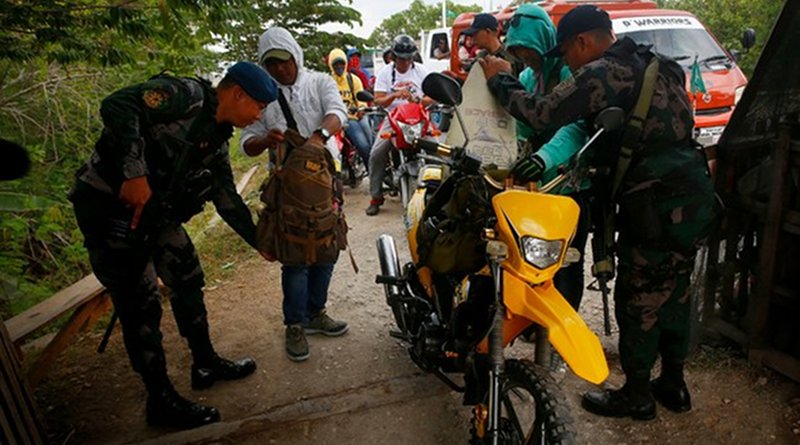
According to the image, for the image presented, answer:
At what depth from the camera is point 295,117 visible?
3371 millimetres

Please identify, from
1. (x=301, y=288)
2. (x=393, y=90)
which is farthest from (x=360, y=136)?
Result: (x=301, y=288)

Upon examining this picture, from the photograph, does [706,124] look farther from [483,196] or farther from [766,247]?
[483,196]

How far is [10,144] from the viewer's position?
143cm

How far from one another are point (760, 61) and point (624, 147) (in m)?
1.02

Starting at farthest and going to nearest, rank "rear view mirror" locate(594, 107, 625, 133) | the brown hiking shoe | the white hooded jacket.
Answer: the brown hiking shoe
the white hooded jacket
"rear view mirror" locate(594, 107, 625, 133)

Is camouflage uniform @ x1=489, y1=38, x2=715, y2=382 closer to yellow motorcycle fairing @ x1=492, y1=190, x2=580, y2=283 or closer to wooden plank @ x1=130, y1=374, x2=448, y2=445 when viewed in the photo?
yellow motorcycle fairing @ x1=492, y1=190, x2=580, y2=283

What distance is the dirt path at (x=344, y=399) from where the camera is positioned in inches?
99.7

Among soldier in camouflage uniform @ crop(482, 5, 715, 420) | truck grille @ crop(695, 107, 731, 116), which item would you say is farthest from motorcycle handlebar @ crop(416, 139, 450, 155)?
truck grille @ crop(695, 107, 731, 116)

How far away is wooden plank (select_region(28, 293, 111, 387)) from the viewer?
286cm

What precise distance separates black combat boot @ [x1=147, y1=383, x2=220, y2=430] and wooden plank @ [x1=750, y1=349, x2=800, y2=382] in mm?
2830

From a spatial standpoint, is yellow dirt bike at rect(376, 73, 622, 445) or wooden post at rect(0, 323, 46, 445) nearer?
yellow dirt bike at rect(376, 73, 622, 445)

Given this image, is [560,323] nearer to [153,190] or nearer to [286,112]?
[153,190]

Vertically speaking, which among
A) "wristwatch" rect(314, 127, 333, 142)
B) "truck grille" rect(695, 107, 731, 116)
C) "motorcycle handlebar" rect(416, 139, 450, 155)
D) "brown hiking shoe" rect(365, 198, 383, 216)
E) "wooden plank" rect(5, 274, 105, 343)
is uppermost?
"motorcycle handlebar" rect(416, 139, 450, 155)

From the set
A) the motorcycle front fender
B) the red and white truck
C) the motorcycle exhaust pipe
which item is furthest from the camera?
the red and white truck
